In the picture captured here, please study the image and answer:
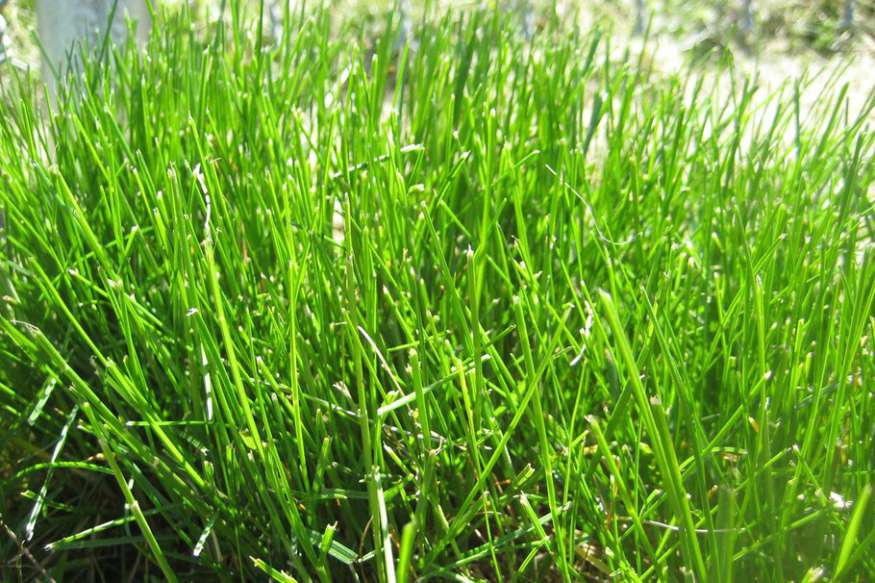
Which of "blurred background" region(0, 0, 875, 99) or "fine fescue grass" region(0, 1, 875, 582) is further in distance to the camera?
"blurred background" region(0, 0, 875, 99)

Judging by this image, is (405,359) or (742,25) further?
(742,25)

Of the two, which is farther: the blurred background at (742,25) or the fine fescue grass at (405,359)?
the blurred background at (742,25)

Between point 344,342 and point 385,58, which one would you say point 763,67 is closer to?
point 385,58

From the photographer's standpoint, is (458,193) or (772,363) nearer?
(772,363)

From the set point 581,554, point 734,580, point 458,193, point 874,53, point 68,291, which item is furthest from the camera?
point 874,53

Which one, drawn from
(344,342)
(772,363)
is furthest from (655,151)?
(344,342)

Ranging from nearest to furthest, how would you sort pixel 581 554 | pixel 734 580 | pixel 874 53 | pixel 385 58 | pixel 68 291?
pixel 734 580
pixel 581 554
pixel 68 291
pixel 385 58
pixel 874 53

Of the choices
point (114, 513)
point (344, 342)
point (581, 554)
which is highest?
point (344, 342)

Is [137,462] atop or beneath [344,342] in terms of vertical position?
beneath
